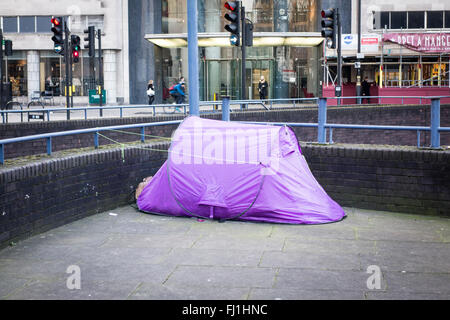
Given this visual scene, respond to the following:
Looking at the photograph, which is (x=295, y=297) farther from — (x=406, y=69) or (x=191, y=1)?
(x=406, y=69)

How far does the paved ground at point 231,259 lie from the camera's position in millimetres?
5535

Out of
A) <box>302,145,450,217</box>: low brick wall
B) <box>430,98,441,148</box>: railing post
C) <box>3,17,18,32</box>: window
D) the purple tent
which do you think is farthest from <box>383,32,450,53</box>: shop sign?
the purple tent

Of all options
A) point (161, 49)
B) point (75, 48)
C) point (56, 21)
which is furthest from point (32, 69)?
point (56, 21)

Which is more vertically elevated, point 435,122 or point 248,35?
point 248,35

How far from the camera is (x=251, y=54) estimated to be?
41000 millimetres

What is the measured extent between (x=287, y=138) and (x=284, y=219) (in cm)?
118

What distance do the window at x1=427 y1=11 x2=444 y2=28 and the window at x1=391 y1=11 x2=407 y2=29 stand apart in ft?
4.93

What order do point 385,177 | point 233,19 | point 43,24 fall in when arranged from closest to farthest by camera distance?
1. point 385,177
2. point 233,19
3. point 43,24

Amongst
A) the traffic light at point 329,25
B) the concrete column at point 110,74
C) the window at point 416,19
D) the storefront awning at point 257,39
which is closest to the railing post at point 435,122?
the traffic light at point 329,25

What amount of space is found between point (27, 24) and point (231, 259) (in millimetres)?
40672

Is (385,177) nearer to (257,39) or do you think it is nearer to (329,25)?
(329,25)

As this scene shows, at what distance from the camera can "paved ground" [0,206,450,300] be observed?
18.2ft

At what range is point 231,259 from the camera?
6.62 meters
